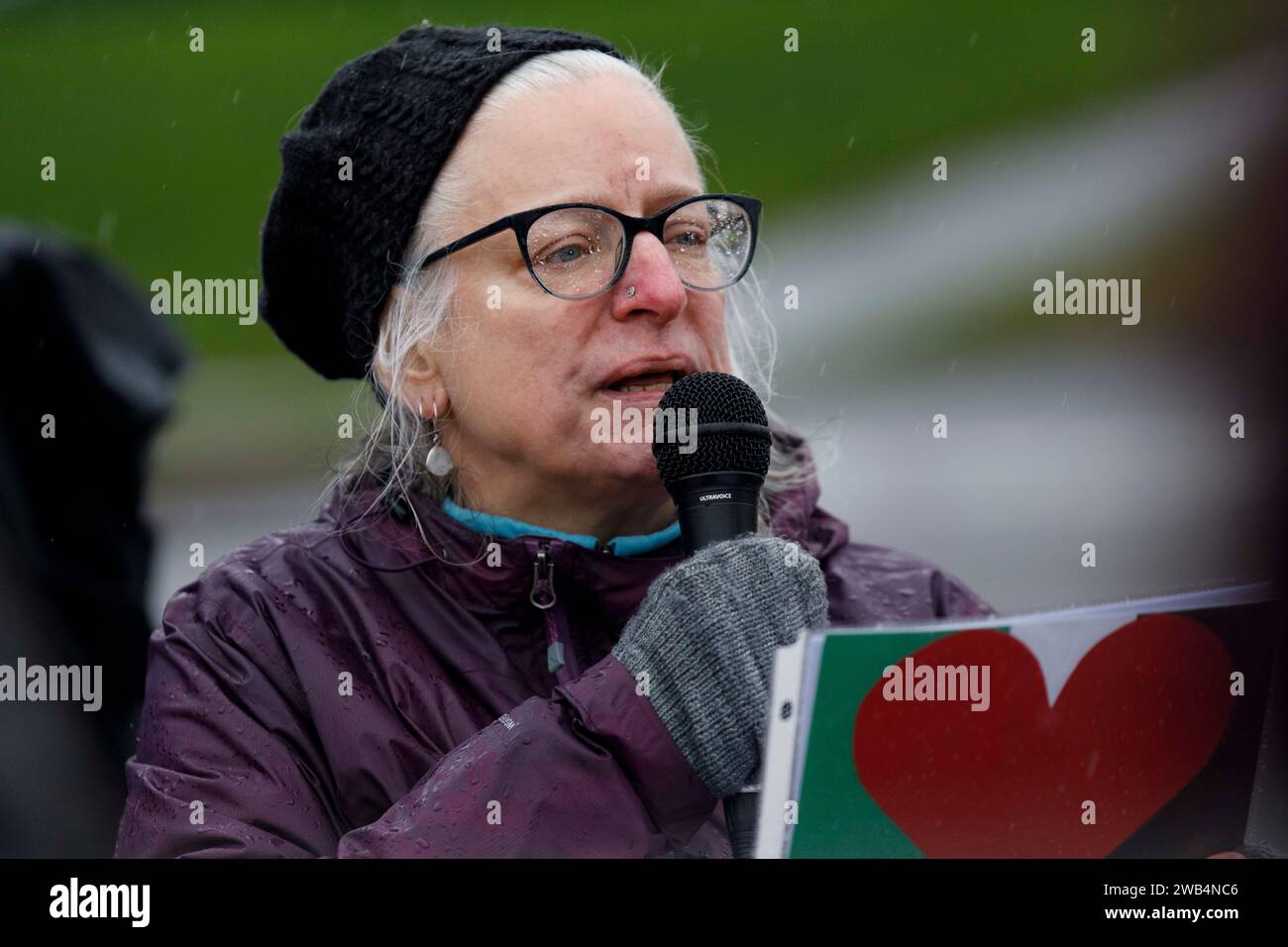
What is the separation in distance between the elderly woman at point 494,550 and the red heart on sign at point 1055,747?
239 mm

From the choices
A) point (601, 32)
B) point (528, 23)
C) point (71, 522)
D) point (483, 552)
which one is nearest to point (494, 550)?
point (483, 552)

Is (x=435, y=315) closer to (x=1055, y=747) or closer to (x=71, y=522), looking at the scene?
(x=1055, y=747)

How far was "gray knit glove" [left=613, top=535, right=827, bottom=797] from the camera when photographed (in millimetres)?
1597

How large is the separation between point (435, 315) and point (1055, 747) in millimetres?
1097

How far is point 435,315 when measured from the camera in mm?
2074

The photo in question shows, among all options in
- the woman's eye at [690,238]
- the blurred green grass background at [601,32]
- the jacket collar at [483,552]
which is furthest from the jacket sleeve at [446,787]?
the blurred green grass background at [601,32]

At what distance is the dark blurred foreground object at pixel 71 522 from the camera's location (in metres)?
2.76

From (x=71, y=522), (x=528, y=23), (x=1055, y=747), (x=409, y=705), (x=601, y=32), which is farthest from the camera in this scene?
(x=528, y=23)

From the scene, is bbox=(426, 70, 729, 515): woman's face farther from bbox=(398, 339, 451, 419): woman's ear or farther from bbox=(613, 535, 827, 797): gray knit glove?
bbox=(613, 535, 827, 797): gray knit glove

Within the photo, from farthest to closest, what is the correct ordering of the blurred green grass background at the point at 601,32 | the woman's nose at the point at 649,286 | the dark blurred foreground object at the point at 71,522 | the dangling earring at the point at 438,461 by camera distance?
1. the blurred green grass background at the point at 601,32
2. the dark blurred foreground object at the point at 71,522
3. the dangling earring at the point at 438,461
4. the woman's nose at the point at 649,286

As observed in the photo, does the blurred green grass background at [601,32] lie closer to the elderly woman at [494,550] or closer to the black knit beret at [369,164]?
the black knit beret at [369,164]

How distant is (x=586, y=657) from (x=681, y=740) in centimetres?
36

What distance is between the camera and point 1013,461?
4059mm
